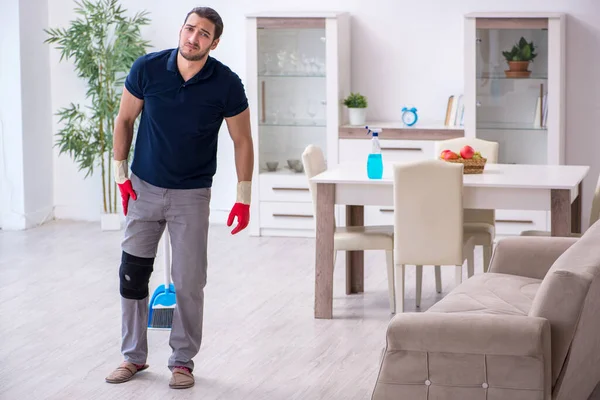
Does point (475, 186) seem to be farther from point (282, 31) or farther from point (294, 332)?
point (282, 31)

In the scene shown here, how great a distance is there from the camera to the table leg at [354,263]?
5633 mm

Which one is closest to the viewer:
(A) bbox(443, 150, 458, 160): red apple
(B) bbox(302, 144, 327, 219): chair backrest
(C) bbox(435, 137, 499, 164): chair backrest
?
(A) bbox(443, 150, 458, 160): red apple

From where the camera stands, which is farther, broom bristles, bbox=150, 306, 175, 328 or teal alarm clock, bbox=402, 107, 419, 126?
teal alarm clock, bbox=402, 107, 419, 126

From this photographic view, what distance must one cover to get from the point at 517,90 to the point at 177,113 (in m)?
3.69

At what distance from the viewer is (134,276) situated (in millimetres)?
4012

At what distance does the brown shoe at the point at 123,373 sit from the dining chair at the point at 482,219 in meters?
1.94

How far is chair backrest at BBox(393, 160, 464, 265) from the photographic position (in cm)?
475

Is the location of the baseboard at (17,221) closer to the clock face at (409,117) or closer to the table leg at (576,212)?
the clock face at (409,117)

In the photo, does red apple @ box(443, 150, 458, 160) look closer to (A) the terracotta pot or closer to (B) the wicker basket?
(B) the wicker basket

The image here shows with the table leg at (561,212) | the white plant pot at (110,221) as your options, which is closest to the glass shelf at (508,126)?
the table leg at (561,212)

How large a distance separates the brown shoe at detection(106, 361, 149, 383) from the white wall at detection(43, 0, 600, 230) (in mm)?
3780

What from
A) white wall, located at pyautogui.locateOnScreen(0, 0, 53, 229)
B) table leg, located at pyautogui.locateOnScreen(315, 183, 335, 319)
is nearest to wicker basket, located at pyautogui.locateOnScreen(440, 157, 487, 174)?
table leg, located at pyautogui.locateOnScreen(315, 183, 335, 319)

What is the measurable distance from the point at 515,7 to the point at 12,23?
3617mm

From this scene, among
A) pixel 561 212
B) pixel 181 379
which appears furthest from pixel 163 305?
pixel 561 212
